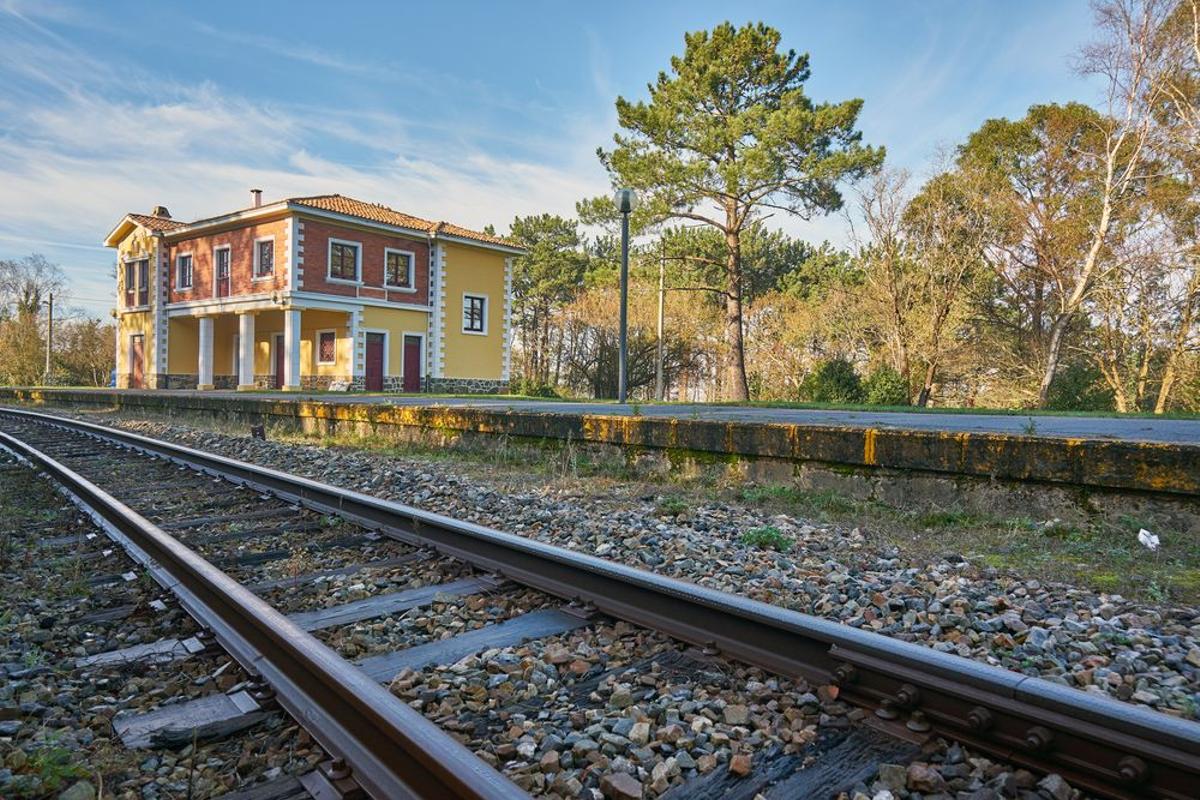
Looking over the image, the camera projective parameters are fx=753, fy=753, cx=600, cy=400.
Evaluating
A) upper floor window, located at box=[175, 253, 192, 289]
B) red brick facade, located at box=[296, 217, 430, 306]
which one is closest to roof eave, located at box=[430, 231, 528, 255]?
red brick facade, located at box=[296, 217, 430, 306]

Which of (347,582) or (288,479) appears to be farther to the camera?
(288,479)

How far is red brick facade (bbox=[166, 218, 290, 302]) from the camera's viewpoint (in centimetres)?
2967

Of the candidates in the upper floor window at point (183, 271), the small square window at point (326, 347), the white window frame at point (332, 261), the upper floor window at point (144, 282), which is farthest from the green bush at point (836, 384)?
the upper floor window at point (144, 282)

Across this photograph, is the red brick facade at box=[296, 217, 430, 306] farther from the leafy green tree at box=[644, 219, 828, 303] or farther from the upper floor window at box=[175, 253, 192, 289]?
the leafy green tree at box=[644, 219, 828, 303]

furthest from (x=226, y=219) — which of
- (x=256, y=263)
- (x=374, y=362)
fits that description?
(x=374, y=362)

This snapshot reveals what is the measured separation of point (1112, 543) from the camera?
3.97 meters

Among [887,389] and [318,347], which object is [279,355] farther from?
[887,389]

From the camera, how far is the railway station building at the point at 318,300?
2994 centimetres

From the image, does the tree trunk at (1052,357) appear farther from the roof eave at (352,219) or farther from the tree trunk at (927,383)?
the roof eave at (352,219)

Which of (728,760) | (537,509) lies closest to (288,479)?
(537,509)

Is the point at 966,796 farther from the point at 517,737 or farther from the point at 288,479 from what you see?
the point at 288,479

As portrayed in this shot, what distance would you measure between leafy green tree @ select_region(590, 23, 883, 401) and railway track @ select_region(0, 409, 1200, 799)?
2298cm

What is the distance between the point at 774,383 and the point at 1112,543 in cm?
2790

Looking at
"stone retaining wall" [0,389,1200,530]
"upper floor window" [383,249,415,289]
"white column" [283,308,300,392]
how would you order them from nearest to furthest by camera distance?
1. "stone retaining wall" [0,389,1200,530]
2. "white column" [283,308,300,392]
3. "upper floor window" [383,249,415,289]
